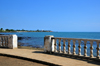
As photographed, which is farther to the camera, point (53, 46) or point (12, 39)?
point (12, 39)

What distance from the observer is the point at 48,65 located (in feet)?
19.2

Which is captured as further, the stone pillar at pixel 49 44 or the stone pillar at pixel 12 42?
the stone pillar at pixel 12 42

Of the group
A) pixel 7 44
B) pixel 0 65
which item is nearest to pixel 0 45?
pixel 7 44

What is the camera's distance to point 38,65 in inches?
227

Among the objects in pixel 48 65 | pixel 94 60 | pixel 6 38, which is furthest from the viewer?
pixel 6 38

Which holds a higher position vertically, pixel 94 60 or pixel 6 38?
pixel 6 38

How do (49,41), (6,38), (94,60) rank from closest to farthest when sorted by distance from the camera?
(94,60), (49,41), (6,38)

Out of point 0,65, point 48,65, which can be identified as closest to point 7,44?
point 0,65

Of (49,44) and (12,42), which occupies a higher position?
(49,44)

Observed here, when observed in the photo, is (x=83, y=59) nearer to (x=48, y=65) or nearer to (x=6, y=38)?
(x=48, y=65)

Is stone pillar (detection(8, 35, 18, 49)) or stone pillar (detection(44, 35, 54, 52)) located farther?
stone pillar (detection(8, 35, 18, 49))

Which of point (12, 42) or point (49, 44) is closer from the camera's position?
point (49, 44)

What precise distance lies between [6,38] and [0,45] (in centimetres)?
113

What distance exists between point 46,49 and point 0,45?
236 inches
